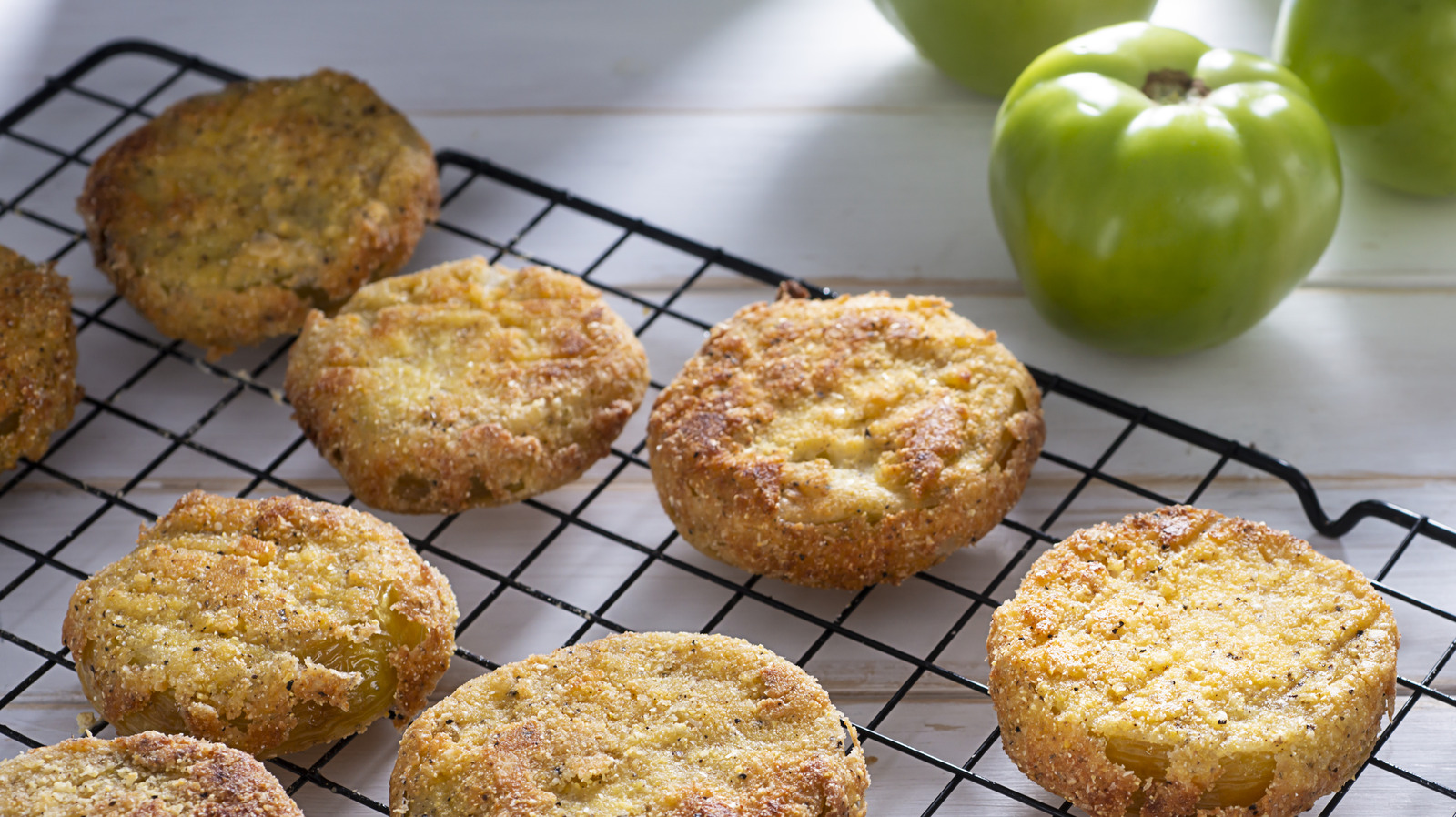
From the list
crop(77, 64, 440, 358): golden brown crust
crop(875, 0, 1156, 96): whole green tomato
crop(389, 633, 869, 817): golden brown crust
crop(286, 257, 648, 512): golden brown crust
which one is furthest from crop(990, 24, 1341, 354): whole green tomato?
crop(77, 64, 440, 358): golden brown crust

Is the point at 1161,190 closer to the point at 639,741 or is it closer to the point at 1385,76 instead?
the point at 1385,76

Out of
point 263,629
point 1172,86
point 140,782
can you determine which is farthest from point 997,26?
point 140,782

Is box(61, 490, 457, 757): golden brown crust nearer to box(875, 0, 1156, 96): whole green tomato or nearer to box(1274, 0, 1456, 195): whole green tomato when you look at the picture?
box(875, 0, 1156, 96): whole green tomato

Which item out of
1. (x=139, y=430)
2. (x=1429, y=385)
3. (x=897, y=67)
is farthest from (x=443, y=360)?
(x=1429, y=385)

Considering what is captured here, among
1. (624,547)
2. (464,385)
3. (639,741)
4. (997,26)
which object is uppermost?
(997,26)

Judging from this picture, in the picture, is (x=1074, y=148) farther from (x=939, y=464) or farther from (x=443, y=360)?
(x=443, y=360)

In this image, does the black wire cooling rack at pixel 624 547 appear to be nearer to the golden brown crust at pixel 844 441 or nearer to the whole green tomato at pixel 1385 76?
the golden brown crust at pixel 844 441
